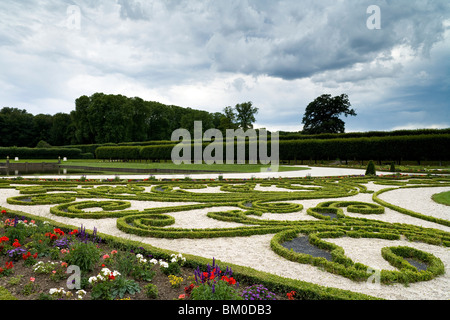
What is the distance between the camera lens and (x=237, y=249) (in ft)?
14.1

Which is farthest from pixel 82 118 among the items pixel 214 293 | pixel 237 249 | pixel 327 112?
pixel 214 293

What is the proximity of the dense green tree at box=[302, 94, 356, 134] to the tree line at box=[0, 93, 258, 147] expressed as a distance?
12.1 m

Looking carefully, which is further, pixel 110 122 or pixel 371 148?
pixel 110 122

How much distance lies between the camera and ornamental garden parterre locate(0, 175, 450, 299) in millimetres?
2910

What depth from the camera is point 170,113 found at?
65.1 meters

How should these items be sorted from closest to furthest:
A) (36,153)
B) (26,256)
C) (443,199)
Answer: (26,256) < (443,199) < (36,153)

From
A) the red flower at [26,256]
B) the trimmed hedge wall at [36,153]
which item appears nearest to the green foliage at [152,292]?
the red flower at [26,256]

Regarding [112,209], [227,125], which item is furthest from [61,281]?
[227,125]

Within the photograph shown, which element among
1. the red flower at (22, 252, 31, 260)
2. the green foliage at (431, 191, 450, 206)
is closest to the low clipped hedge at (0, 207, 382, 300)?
the red flower at (22, 252, 31, 260)

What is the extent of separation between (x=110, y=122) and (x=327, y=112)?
3819cm

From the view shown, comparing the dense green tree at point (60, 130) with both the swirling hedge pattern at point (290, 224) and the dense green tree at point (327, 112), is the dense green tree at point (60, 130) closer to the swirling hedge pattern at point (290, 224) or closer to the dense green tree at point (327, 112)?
the dense green tree at point (327, 112)

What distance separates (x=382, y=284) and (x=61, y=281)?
328cm

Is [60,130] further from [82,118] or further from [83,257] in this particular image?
[83,257]
